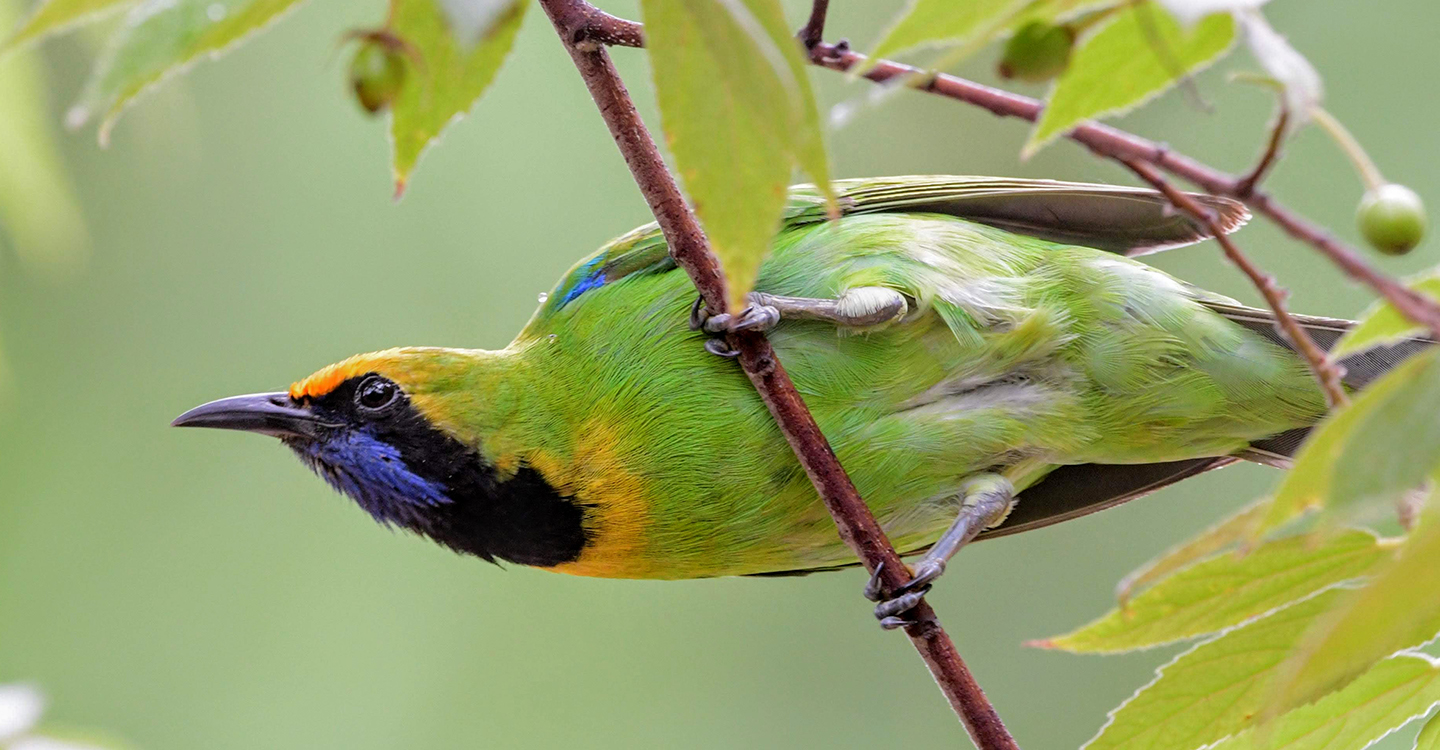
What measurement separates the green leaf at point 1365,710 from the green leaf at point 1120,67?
2.73 feet

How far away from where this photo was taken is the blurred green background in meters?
8.94

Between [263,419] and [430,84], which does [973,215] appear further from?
[430,84]

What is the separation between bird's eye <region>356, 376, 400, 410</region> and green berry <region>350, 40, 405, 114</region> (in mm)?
2262

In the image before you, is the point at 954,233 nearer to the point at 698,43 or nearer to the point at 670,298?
the point at 670,298

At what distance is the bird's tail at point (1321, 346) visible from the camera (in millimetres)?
3244

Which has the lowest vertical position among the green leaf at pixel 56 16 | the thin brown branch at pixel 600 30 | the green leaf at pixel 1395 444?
the green leaf at pixel 1395 444

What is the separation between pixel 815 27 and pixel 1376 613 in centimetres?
103

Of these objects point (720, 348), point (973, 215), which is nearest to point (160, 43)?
point (720, 348)

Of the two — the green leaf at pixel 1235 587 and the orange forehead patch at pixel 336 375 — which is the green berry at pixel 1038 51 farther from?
the orange forehead patch at pixel 336 375

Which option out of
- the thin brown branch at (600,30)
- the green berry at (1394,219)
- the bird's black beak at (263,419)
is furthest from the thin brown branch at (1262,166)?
the bird's black beak at (263,419)

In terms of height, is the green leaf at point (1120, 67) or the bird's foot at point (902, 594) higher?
the green leaf at point (1120, 67)

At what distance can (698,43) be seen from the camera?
1250mm

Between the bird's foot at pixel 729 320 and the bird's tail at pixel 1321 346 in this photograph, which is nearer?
the bird's foot at pixel 729 320

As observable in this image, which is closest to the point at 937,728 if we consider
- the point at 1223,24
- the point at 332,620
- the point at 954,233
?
the point at 332,620
